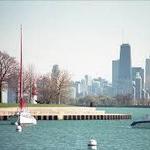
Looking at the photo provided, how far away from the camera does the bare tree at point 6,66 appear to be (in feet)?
457

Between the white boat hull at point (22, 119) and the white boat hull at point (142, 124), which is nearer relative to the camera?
the white boat hull at point (22, 119)

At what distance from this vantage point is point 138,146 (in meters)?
65.8

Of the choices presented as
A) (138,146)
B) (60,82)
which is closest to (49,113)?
(60,82)

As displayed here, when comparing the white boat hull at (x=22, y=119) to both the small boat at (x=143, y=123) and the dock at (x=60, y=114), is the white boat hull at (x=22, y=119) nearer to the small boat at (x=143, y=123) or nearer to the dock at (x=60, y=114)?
the dock at (x=60, y=114)

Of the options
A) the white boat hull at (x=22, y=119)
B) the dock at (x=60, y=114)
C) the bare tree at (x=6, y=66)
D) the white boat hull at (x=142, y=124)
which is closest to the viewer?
the white boat hull at (x=22, y=119)

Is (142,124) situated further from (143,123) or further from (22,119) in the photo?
(22,119)

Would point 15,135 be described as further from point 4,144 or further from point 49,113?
point 49,113

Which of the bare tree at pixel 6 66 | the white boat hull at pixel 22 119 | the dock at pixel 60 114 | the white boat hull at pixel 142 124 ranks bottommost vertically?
the white boat hull at pixel 142 124

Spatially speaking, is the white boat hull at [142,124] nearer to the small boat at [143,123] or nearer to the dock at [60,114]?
the small boat at [143,123]

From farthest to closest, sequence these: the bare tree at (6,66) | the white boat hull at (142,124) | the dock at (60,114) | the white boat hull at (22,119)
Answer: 1. the bare tree at (6,66)
2. the dock at (60,114)
3. the white boat hull at (142,124)
4. the white boat hull at (22,119)

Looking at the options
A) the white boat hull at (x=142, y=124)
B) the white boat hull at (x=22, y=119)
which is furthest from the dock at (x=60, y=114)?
the white boat hull at (x=142, y=124)

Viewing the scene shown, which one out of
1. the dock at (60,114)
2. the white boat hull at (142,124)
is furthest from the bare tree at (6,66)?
the white boat hull at (142,124)

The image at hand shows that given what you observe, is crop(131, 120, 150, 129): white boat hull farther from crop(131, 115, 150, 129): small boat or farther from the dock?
the dock

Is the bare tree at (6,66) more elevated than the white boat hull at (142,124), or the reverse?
the bare tree at (6,66)
